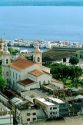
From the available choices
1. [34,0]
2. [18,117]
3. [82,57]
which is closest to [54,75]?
[18,117]

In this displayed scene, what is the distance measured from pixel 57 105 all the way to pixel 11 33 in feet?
86.9

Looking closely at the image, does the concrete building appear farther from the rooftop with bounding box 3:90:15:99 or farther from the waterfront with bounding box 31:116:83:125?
the rooftop with bounding box 3:90:15:99

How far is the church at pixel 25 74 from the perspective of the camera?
12.4m

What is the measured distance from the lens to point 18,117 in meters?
10.2

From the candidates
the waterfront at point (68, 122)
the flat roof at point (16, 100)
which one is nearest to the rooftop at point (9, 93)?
the flat roof at point (16, 100)

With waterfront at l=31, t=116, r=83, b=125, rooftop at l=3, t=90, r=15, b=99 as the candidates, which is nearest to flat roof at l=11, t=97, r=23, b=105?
rooftop at l=3, t=90, r=15, b=99

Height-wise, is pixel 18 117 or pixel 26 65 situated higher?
pixel 26 65

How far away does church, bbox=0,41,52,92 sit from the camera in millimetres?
12358

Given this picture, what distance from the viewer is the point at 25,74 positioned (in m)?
12.8

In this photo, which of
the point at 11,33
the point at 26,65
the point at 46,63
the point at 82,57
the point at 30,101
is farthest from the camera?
the point at 11,33

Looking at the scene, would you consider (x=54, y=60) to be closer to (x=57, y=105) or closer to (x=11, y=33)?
(x=57, y=105)

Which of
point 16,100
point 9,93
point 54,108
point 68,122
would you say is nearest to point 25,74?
point 9,93

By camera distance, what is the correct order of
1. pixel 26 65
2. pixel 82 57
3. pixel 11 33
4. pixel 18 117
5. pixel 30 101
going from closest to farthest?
pixel 18 117, pixel 30 101, pixel 26 65, pixel 82 57, pixel 11 33

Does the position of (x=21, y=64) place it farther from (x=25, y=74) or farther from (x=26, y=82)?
(x=26, y=82)
